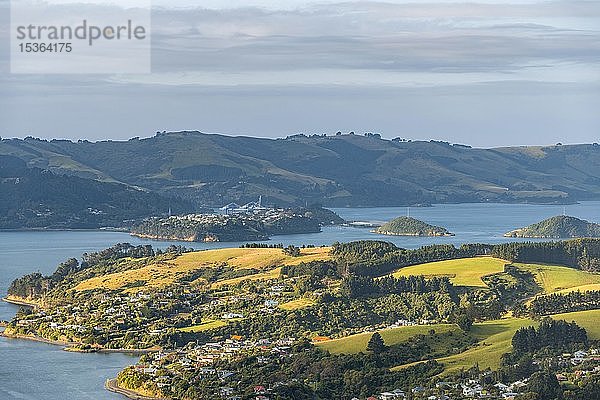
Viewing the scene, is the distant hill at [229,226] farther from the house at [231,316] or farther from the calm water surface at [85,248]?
the house at [231,316]

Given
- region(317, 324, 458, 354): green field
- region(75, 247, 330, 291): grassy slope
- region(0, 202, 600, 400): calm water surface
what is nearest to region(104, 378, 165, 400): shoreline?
region(0, 202, 600, 400): calm water surface

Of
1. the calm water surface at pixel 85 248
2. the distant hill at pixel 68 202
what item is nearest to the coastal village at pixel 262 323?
the calm water surface at pixel 85 248

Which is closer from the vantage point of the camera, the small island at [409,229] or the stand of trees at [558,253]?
the stand of trees at [558,253]

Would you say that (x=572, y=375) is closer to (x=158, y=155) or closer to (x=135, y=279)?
(x=135, y=279)

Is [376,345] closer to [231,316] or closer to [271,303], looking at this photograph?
[231,316]

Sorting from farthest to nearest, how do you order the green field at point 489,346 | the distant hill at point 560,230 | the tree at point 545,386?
the distant hill at point 560,230, the green field at point 489,346, the tree at point 545,386

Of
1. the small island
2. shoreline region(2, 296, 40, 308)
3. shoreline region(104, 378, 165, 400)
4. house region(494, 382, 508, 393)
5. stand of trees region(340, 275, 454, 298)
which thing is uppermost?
the small island

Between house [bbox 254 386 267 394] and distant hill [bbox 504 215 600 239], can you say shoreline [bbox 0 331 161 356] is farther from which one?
distant hill [bbox 504 215 600 239]

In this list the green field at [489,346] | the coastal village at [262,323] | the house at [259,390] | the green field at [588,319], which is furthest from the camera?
the green field at [588,319]
